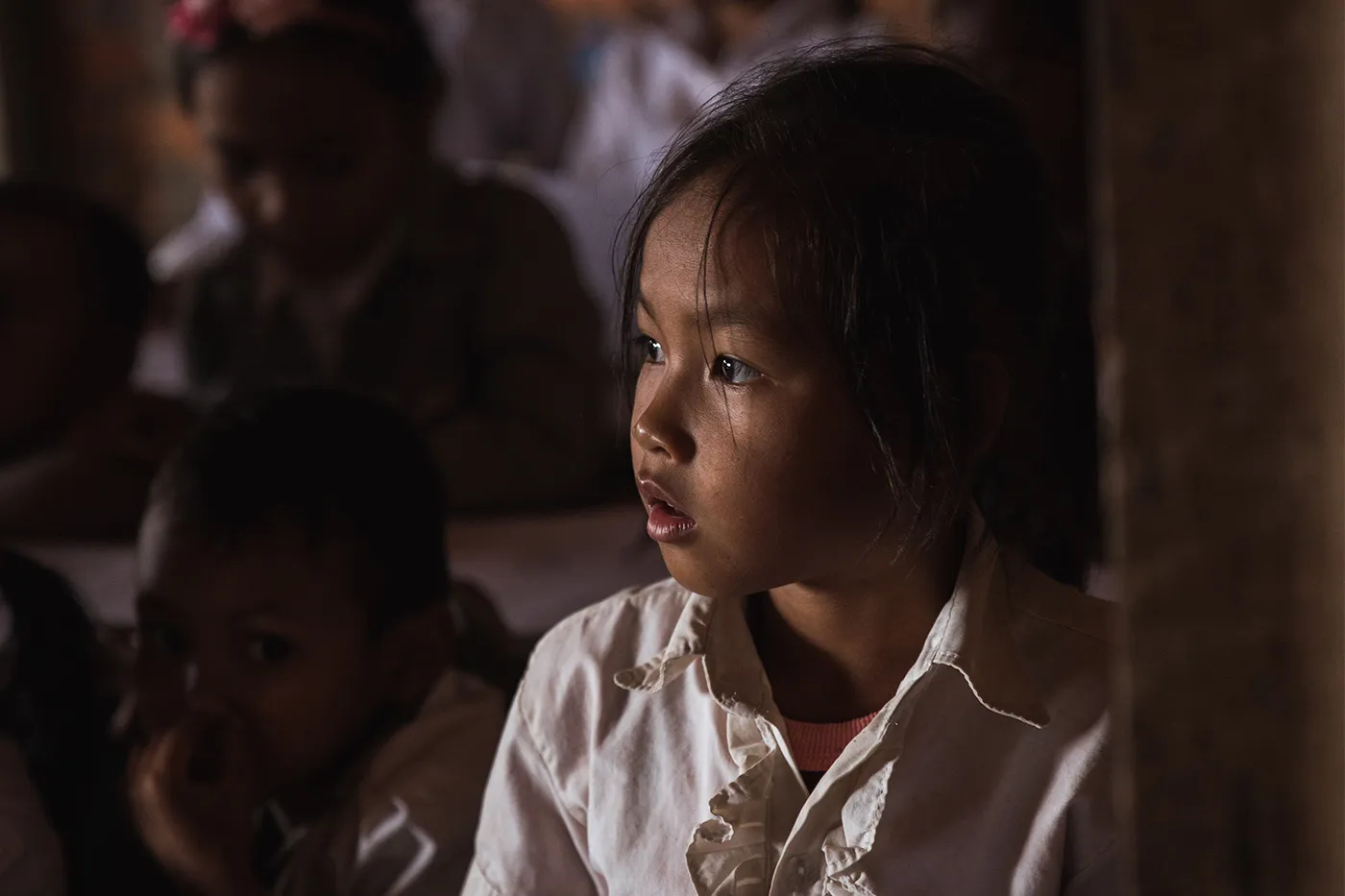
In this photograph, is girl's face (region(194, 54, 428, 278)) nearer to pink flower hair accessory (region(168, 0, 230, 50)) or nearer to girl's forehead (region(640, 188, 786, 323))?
pink flower hair accessory (region(168, 0, 230, 50))

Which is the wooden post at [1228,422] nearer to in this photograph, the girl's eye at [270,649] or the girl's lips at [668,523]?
the girl's lips at [668,523]

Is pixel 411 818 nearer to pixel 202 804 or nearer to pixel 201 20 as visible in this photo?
pixel 202 804

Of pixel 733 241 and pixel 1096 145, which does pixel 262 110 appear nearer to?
pixel 733 241

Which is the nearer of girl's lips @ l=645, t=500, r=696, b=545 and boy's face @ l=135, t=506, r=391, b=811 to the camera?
girl's lips @ l=645, t=500, r=696, b=545

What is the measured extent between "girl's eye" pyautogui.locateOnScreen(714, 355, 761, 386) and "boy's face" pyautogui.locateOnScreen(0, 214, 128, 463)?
115cm

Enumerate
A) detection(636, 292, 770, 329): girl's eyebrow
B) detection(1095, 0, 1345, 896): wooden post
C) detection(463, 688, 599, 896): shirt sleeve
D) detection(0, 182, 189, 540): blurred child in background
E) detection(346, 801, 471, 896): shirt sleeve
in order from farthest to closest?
1. detection(0, 182, 189, 540): blurred child in background
2. detection(346, 801, 471, 896): shirt sleeve
3. detection(463, 688, 599, 896): shirt sleeve
4. detection(636, 292, 770, 329): girl's eyebrow
5. detection(1095, 0, 1345, 896): wooden post

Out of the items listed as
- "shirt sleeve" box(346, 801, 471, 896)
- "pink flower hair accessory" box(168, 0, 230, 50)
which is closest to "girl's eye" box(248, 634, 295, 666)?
"shirt sleeve" box(346, 801, 471, 896)

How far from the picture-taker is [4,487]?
1585 millimetres

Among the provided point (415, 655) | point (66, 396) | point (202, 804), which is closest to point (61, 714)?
point (202, 804)

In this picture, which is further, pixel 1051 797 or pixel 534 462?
pixel 534 462

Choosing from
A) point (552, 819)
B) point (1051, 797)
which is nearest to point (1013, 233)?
point (1051, 797)

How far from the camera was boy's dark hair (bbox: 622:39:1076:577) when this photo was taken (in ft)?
2.30

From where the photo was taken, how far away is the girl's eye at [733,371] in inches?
27.9

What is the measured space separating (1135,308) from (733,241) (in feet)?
0.97
